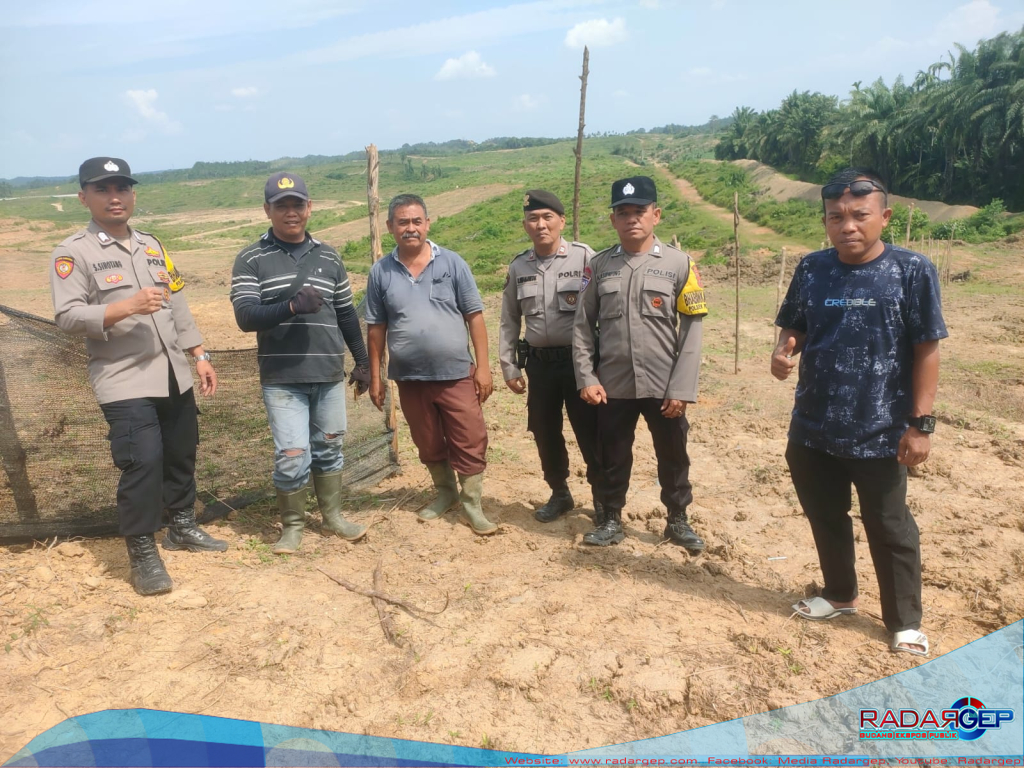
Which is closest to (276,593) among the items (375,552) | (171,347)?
(375,552)

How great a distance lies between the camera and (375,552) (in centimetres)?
403

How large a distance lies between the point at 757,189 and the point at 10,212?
164 ft

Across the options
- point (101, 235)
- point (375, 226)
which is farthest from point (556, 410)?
point (101, 235)

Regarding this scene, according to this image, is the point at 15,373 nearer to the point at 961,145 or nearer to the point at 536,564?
the point at 536,564

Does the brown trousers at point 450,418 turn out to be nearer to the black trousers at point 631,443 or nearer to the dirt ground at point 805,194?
the black trousers at point 631,443

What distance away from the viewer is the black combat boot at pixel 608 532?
395 centimetres

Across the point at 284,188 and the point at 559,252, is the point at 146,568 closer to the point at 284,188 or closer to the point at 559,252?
the point at 284,188

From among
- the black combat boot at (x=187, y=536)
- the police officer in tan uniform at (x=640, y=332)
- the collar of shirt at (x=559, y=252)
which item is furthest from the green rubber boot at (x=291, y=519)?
the collar of shirt at (x=559, y=252)

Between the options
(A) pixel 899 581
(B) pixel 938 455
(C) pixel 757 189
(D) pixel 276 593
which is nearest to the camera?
(A) pixel 899 581

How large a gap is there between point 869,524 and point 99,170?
3.58 meters

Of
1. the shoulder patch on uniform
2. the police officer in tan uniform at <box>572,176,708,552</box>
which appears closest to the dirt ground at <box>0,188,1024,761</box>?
the police officer in tan uniform at <box>572,176,708,552</box>

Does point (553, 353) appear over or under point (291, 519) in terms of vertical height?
over

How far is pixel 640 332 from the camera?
11.7 feet

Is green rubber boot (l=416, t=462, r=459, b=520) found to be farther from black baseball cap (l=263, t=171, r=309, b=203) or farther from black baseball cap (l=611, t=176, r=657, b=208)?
black baseball cap (l=611, t=176, r=657, b=208)
